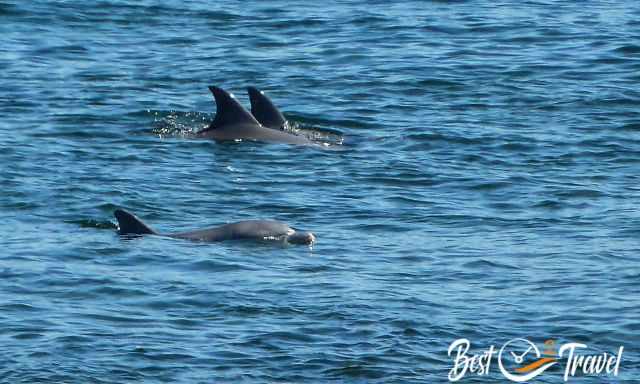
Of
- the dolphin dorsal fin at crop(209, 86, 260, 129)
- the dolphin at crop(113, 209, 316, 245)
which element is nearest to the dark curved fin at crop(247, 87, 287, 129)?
the dolphin dorsal fin at crop(209, 86, 260, 129)

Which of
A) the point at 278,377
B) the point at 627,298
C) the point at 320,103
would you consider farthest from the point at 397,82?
the point at 278,377

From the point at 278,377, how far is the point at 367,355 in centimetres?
90

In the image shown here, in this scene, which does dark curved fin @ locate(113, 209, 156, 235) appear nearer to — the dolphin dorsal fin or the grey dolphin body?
the dolphin dorsal fin

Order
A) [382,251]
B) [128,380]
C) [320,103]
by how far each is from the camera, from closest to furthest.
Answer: [128,380], [382,251], [320,103]

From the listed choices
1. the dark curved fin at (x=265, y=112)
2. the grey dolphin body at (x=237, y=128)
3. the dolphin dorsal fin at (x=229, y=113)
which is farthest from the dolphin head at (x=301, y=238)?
the dark curved fin at (x=265, y=112)

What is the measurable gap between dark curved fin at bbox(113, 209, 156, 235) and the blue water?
0.78ft

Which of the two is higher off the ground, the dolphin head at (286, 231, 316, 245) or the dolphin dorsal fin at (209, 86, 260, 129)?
the dolphin dorsal fin at (209, 86, 260, 129)

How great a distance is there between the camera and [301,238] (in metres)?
17.6

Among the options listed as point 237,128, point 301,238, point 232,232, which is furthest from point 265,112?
point 301,238

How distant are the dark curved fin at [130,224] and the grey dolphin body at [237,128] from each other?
5783 mm

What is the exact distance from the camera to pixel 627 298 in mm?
15367

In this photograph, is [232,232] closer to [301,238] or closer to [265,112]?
[301,238]

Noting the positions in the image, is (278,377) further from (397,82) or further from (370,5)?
(370,5)

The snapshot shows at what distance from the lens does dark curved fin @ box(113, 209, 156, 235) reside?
17.7 meters
